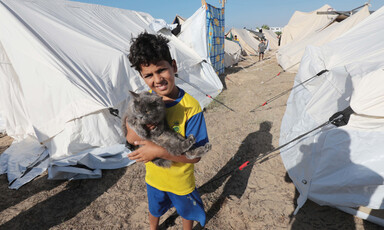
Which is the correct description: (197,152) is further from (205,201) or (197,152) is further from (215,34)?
(215,34)

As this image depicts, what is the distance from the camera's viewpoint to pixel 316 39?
9922 mm

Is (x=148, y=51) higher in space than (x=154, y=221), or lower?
higher

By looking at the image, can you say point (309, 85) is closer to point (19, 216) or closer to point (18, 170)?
point (19, 216)

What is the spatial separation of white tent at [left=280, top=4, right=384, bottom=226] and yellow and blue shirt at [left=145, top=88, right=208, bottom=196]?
186cm

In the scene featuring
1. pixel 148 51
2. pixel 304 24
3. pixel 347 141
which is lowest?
pixel 347 141

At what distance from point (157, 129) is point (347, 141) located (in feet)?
7.59

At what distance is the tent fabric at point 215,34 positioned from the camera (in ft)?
27.9

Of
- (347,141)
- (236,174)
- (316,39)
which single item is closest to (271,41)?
(316,39)

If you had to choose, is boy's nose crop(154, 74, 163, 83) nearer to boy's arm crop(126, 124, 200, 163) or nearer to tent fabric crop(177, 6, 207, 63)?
boy's arm crop(126, 124, 200, 163)

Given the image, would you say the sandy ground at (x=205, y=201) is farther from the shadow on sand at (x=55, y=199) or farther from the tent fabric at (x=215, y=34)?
the tent fabric at (x=215, y=34)

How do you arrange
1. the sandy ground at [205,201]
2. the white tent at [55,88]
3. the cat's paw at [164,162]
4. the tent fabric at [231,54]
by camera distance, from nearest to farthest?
the cat's paw at [164,162], the sandy ground at [205,201], the white tent at [55,88], the tent fabric at [231,54]

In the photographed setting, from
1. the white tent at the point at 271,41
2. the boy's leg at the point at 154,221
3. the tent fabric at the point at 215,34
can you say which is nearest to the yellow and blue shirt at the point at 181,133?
the boy's leg at the point at 154,221

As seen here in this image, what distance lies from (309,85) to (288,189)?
8.27ft

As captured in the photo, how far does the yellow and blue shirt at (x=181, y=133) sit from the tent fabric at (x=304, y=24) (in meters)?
13.4
